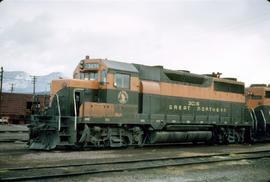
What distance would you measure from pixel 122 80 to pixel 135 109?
1576mm

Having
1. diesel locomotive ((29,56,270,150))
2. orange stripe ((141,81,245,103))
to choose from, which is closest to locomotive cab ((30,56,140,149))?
diesel locomotive ((29,56,270,150))

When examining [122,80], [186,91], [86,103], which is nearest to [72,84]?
[86,103]

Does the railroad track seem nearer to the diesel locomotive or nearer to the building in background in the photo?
the diesel locomotive

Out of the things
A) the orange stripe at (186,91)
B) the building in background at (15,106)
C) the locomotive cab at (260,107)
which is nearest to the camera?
the orange stripe at (186,91)

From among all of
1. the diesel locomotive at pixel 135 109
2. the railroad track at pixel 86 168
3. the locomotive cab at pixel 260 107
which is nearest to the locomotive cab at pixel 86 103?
the diesel locomotive at pixel 135 109

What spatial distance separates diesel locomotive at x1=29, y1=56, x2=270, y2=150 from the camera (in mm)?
15938

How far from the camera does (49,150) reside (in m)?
15.7

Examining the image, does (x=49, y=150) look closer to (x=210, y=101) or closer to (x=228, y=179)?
(x=228, y=179)

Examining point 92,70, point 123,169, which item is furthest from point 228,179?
point 92,70

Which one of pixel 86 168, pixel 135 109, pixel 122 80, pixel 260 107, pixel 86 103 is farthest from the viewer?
pixel 260 107

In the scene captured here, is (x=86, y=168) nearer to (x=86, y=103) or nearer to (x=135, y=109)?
(x=86, y=103)

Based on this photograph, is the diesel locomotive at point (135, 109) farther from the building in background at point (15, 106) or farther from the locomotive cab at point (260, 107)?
the building in background at point (15, 106)

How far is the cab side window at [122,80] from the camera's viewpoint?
A: 56.5 feet

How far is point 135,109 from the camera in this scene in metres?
17.9
